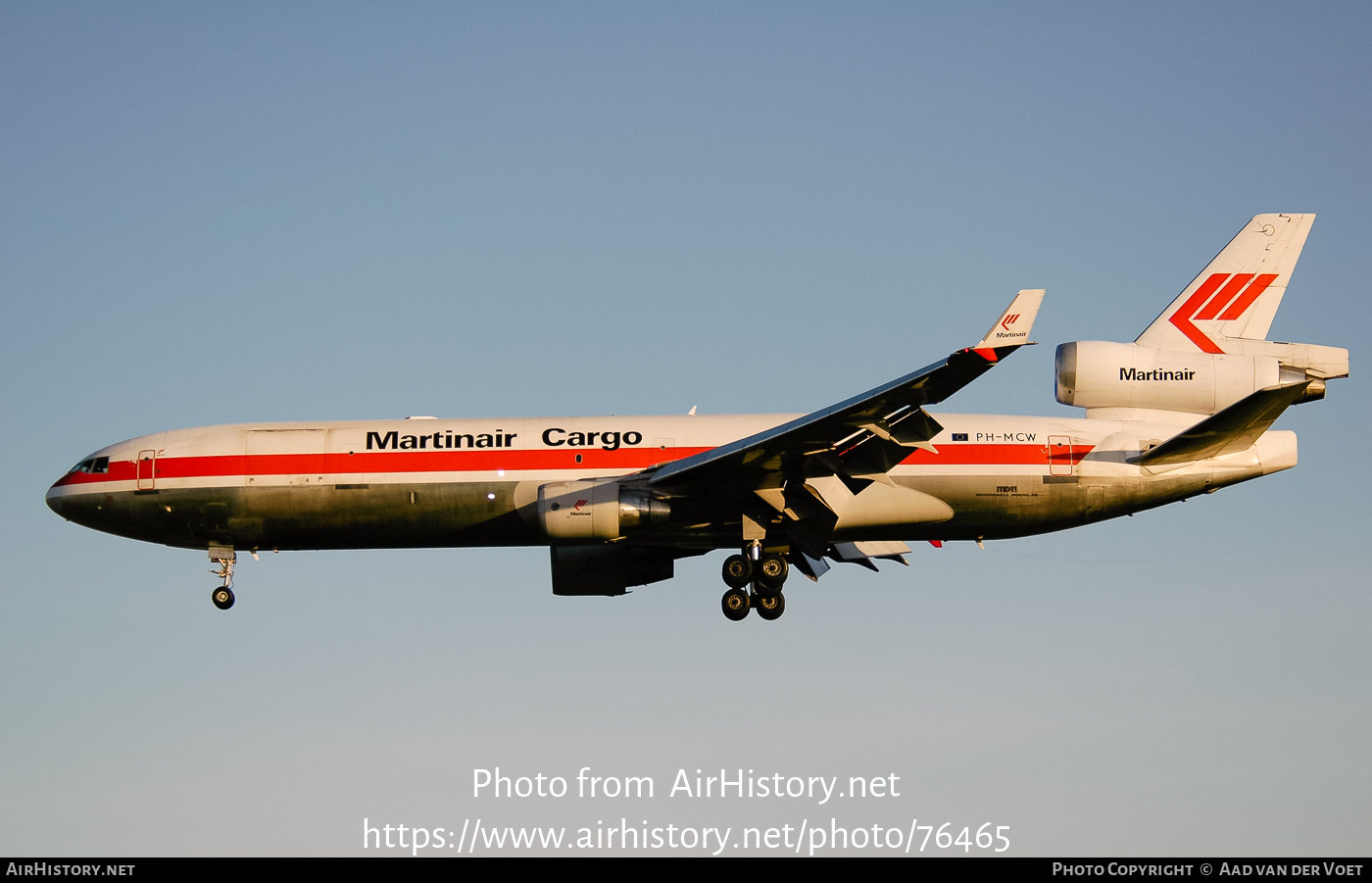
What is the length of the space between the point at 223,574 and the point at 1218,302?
2622 cm

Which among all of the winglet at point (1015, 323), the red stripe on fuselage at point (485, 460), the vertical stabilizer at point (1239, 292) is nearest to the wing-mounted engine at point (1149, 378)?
the vertical stabilizer at point (1239, 292)

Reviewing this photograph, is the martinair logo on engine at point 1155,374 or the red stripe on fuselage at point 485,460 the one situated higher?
the martinair logo on engine at point 1155,374

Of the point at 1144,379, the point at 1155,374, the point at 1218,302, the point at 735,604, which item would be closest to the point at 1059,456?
the point at 1144,379

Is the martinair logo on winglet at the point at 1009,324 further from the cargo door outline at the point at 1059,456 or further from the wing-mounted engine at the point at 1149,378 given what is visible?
the wing-mounted engine at the point at 1149,378

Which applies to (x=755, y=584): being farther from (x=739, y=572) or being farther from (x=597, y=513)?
(x=597, y=513)

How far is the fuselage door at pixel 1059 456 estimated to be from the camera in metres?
35.7

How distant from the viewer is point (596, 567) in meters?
38.4

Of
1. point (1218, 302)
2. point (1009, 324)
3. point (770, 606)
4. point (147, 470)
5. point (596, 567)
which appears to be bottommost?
point (770, 606)

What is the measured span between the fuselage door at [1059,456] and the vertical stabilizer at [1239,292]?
12.0ft

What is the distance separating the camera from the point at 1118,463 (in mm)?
35719
